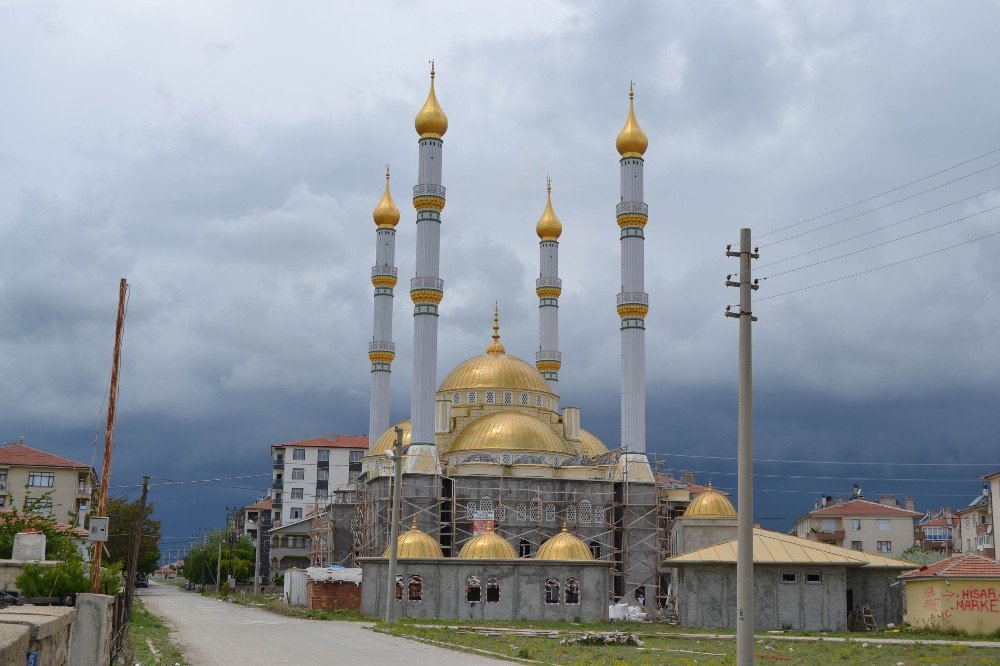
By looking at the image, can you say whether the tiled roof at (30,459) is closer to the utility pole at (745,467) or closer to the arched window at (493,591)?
the arched window at (493,591)

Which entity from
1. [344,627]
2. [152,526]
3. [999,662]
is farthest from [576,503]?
[152,526]

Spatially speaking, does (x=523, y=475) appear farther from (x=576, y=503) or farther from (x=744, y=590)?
(x=744, y=590)

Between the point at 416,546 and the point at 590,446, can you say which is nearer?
the point at 416,546

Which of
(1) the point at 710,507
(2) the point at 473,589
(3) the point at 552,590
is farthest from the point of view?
(1) the point at 710,507

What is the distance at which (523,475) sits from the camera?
182 feet

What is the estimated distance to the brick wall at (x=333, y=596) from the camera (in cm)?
4619

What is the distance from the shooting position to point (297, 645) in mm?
26969

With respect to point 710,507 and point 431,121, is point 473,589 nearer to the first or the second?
point 710,507

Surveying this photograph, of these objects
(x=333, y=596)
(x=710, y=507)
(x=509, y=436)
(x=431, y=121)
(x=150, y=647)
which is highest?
(x=431, y=121)

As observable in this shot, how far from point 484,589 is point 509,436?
44.5ft

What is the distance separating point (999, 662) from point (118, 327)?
18.2 m

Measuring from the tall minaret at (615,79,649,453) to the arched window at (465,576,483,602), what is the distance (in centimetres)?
1467

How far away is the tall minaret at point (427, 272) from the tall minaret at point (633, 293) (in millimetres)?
9274

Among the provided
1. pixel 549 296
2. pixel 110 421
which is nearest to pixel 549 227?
pixel 549 296
